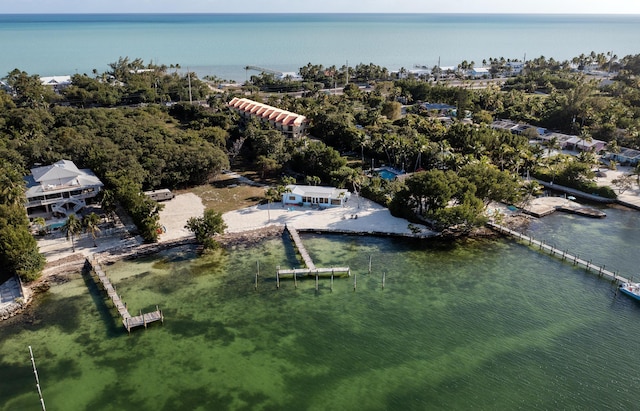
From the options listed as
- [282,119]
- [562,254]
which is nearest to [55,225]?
[282,119]

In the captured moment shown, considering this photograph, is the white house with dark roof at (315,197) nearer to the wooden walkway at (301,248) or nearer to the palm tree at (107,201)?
the wooden walkway at (301,248)

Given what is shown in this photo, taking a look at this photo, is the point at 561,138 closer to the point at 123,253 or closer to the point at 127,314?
the point at 123,253

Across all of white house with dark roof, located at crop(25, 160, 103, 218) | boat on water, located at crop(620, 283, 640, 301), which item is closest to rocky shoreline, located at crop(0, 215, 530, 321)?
white house with dark roof, located at crop(25, 160, 103, 218)

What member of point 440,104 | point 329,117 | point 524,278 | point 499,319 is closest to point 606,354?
point 499,319

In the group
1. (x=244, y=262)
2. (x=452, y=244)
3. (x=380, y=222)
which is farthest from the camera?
(x=380, y=222)

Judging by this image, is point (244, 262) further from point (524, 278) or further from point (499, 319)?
point (524, 278)

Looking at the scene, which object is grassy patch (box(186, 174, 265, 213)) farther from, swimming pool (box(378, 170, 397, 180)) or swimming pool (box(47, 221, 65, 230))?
swimming pool (box(378, 170, 397, 180))

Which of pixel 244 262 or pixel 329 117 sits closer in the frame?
pixel 244 262
